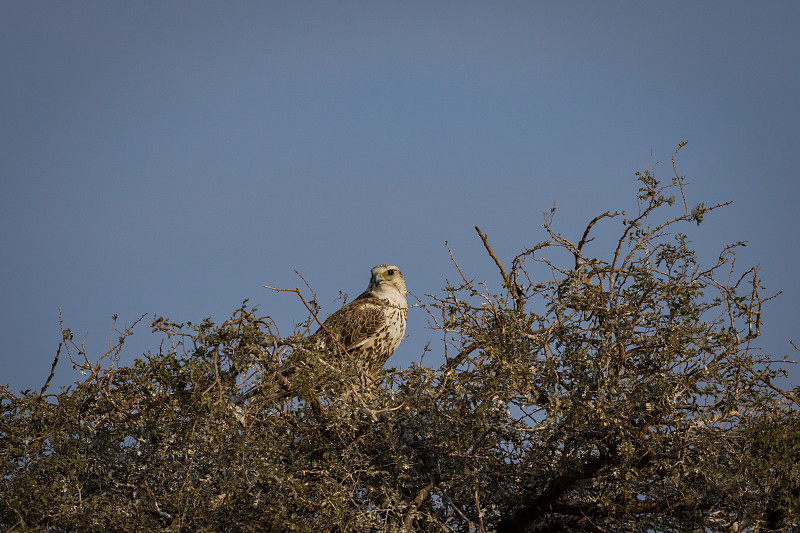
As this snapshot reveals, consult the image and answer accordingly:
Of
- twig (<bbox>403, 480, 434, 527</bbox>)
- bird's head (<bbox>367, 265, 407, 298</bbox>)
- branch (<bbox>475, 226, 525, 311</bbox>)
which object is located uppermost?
bird's head (<bbox>367, 265, 407, 298</bbox>)

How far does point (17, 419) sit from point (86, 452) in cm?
62

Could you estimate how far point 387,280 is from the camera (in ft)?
27.7

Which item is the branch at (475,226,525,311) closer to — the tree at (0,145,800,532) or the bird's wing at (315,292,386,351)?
the tree at (0,145,800,532)

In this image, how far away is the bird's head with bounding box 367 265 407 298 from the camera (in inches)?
332

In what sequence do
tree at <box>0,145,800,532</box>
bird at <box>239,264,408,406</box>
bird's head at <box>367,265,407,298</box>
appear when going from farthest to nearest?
bird's head at <box>367,265,407,298</box>
bird at <box>239,264,408,406</box>
tree at <box>0,145,800,532</box>

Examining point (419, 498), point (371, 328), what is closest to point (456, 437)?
point (419, 498)

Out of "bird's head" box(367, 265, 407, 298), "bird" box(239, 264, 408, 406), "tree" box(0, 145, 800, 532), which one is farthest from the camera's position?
"bird's head" box(367, 265, 407, 298)

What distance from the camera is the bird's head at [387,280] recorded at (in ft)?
27.7

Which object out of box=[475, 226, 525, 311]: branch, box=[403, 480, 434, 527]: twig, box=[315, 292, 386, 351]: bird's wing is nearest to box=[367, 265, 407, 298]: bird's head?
box=[315, 292, 386, 351]: bird's wing

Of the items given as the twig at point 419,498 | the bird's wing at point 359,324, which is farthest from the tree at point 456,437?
the bird's wing at point 359,324

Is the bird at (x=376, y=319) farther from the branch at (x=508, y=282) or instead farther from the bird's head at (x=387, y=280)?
the branch at (x=508, y=282)

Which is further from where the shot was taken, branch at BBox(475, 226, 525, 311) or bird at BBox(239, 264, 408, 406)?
bird at BBox(239, 264, 408, 406)

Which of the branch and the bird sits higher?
the bird

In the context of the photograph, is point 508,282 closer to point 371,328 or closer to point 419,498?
point 419,498
